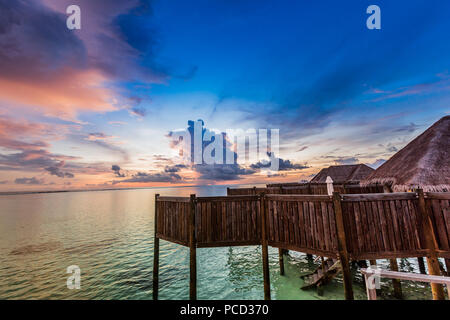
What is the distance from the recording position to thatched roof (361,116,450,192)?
9.02 meters

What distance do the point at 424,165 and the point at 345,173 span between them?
67.7ft

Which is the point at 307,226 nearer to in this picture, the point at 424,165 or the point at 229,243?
the point at 229,243

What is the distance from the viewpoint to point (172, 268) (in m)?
15.3

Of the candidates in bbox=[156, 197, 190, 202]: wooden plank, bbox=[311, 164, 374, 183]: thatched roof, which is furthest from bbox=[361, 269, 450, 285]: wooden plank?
bbox=[311, 164, 374, 183]: thatched roof

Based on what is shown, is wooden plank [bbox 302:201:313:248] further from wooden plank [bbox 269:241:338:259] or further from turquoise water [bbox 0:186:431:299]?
turquoise water [bbox 0:186:431:299]

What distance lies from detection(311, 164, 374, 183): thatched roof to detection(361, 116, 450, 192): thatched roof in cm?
1557

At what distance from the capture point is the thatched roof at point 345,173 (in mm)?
26812

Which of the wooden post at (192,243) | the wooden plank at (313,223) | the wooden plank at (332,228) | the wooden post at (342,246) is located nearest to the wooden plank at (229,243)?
the wooden post at (192,243)

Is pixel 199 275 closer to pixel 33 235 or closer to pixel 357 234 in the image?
pixel 357 234

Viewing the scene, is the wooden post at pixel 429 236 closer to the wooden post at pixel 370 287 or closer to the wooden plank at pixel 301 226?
the wooden plank at pixel 301 226
